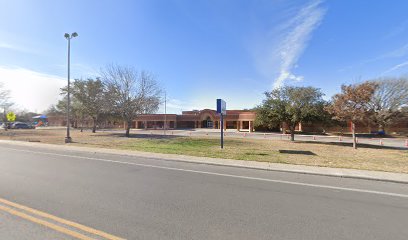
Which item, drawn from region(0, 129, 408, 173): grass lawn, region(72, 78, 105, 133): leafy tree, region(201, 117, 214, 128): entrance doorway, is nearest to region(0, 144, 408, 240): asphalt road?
region(0, 129, 408, 173): grass lawn

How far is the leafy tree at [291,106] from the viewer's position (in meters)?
22.5

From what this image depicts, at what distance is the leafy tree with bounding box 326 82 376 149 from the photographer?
17453 mm

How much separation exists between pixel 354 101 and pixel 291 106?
19.0ft

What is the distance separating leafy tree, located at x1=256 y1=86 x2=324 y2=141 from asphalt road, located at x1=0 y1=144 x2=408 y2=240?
16.0m

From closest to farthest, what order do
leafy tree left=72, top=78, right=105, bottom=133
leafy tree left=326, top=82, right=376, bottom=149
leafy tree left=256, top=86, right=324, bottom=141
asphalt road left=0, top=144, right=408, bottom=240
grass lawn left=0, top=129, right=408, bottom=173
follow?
asphalt road left=0, top=144, right=408, bottom=240, grass lawn left=0, top=129, right=408, bottom=173, leafy tree left=326, top=82, right=376, bottom=149, leafy tree left=256, top=86, right=324, bottom=141, leafy tree left=72, top=78, right=105, bottom=133

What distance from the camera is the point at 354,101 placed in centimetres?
1812

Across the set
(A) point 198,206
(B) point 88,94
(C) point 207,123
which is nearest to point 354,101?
(A) point 198,206

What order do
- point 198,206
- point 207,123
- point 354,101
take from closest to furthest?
point 198,206 < point 354,101 < point 207,123

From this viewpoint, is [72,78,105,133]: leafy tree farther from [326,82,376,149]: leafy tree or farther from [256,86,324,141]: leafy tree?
[326,82,376,149]: leafy tree

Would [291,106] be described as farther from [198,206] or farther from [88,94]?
[88,94]

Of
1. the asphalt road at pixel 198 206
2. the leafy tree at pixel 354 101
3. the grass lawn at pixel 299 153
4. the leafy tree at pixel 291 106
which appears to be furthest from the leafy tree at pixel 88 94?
the leafy tree at pixel 354 101

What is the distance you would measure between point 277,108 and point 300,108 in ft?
7.63

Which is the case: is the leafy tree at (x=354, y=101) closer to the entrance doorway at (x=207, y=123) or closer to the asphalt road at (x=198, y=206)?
the asphalt road at (x=198, y=206)

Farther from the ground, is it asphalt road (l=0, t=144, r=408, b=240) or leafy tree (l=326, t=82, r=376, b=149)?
leafy tree (l=326, t=82, r=376, b=149)
